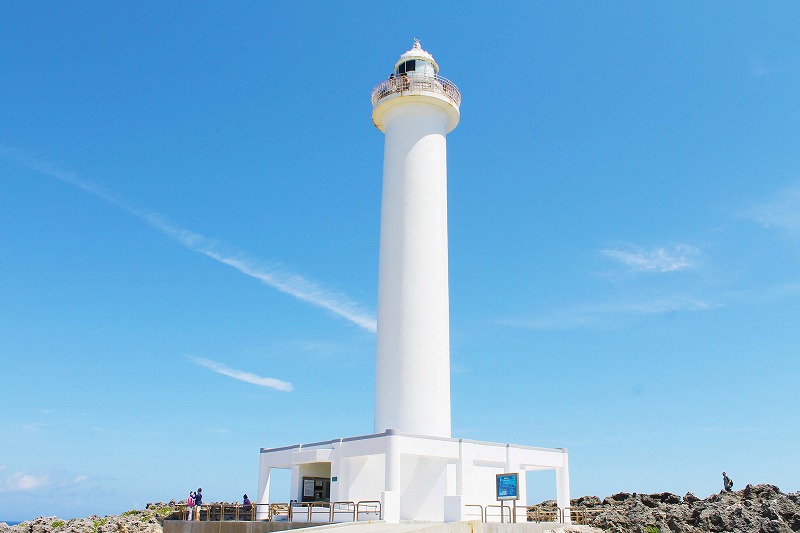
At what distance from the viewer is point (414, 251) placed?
30891 millimetres

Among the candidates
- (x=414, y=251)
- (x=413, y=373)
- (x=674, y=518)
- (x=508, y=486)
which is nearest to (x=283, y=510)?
(x=413, y=373)

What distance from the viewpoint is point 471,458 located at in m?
27.4

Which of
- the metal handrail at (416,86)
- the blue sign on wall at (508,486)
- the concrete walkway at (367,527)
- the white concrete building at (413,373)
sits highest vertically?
the metal handrail at (416,86)

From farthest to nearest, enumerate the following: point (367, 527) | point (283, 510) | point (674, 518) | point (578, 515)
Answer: point (674, 518) < point (578, 515) < point (283, 510) < point (367, 527)

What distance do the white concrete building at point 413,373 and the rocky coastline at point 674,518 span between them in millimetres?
2700

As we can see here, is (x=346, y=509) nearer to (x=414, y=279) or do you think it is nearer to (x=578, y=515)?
(x=578, y=515)

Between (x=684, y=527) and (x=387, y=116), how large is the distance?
2091cm

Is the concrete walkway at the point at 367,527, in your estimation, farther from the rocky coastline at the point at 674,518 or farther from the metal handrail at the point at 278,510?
the rocky coastline at the point at 674,518

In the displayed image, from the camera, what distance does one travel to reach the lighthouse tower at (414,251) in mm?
29422

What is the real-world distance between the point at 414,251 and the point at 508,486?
35.0ft

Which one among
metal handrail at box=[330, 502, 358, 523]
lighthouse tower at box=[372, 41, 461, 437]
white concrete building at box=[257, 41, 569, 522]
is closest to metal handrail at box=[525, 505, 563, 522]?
white concrete building at box=[257, 41, 569, 522]

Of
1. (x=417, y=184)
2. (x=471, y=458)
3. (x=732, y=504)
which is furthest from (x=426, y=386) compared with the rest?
(x=732, y=504)

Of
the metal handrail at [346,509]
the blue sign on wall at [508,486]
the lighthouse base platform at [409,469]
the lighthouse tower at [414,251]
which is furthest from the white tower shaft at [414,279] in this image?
the blue sign on wall at [508,486]

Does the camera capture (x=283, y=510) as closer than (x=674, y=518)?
Yes
